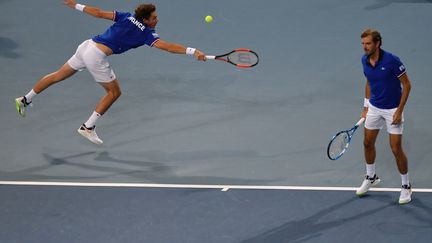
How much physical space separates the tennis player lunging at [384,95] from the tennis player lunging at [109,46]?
224cm

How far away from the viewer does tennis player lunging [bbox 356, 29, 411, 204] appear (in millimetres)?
8484

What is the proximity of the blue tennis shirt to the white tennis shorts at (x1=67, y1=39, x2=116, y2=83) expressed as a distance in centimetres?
14

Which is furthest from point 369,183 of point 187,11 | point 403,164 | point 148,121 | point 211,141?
point 187,11

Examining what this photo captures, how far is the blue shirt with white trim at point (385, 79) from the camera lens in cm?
851

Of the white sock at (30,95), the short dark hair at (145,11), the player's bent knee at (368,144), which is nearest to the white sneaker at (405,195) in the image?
the player's bent knee at (368,144)

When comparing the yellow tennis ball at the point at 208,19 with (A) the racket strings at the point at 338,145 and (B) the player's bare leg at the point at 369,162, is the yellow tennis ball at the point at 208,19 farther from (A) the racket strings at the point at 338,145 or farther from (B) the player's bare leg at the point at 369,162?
(B) the player's bare leg at the point at 369,162

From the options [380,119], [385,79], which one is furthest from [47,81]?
Result: [385,79]

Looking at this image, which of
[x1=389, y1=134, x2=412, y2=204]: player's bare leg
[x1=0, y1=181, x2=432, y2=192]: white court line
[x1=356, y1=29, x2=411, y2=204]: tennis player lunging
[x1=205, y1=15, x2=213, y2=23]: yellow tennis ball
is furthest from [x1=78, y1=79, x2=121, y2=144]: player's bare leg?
[x1=205, y1=15, x2=213, y2=23]: yellow tennis ball

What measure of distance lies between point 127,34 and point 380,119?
11.2 feet

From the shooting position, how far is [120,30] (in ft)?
33.4

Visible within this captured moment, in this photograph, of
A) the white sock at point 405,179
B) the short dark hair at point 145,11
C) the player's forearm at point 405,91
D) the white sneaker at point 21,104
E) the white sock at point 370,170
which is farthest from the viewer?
the white sneaker at point 21,104

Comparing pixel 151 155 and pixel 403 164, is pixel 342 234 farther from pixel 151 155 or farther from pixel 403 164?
pixel 151 155

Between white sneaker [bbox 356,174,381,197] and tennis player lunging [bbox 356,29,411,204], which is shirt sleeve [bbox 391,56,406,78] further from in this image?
white sneaker [bbox 356,174,381,197]

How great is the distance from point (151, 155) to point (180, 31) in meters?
4.48
